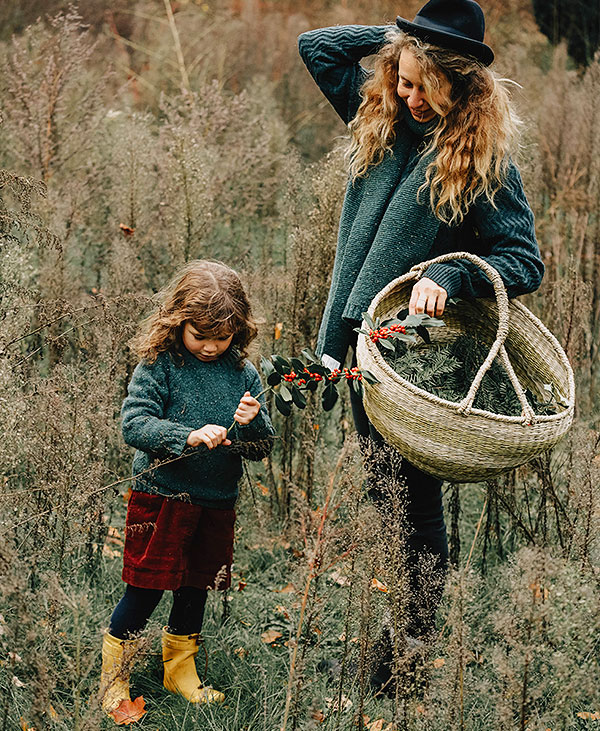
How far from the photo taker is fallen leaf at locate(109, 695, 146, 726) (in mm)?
2031

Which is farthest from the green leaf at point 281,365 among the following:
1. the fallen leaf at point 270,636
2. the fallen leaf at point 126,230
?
the fallen leaf at point 126,230

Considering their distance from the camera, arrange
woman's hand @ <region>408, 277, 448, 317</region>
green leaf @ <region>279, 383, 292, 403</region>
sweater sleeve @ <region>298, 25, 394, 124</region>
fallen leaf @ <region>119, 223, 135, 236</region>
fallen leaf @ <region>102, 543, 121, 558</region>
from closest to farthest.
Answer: green leaf @ <region>279, 383, 292, 403</region> → woman's hand @ <region>408, 277, 448, 317</region> → sweater sleeve @ <region>298, 25, 394, 124</region> → fallen leaf @ <region>102, 543, 121, 558</region> → fallen leaf @ <region>119, 223, 135, 236</region>

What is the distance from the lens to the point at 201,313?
2.16 m

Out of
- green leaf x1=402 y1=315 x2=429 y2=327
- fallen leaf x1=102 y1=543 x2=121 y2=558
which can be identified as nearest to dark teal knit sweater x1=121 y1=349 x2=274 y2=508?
green leaf x1=402 y1=315 x2=429 y2=327

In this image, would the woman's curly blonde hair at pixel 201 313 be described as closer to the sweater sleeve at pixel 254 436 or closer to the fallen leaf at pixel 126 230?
the sweater sleeve at pixel 254 436

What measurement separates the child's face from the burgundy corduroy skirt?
1.37ft

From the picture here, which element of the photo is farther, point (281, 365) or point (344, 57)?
point (344, 57)

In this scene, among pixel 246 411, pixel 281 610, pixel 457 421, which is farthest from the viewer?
pixel 281 610

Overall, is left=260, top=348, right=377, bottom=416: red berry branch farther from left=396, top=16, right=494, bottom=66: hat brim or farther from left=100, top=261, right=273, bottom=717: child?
left=396, top=16, right=494, bottom=66: hat brim

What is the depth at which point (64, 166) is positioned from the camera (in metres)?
4.17

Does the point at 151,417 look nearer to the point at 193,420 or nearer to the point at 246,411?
the point at 193,420

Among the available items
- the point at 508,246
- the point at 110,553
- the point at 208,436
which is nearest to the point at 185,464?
the point at 208,436

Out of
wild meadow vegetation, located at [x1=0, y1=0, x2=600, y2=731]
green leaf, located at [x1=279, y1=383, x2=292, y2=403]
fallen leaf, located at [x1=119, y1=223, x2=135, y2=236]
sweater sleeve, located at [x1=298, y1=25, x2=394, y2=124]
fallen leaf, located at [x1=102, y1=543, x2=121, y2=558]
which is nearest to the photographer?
wild meadow vegetation, located at [x1=0, y1=0, x2=600, y2=731]

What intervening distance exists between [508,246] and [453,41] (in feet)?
1.80
